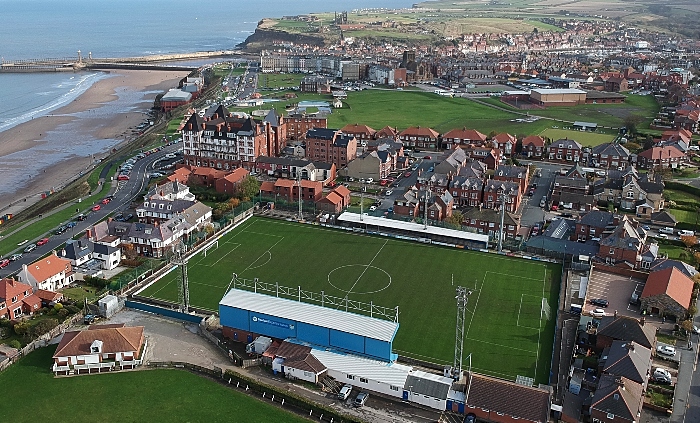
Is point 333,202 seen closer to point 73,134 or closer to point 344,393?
point 344,393

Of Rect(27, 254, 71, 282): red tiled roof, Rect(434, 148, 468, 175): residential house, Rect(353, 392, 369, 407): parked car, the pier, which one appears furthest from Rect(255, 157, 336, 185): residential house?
the pier

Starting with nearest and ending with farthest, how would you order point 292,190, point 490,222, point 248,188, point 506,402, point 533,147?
point 506,402, point 490,222, point 248,188, point 292,190, point 533,147

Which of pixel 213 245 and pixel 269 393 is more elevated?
pixel 213 245

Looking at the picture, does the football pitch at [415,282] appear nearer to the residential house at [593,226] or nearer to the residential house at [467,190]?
the residential house at [593,226]

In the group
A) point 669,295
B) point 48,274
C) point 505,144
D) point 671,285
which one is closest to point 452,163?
point 505,144

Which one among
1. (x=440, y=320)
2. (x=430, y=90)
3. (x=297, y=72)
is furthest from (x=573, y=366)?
(x=297, y=72)

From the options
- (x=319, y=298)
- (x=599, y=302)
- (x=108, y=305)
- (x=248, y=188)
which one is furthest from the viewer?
(x=248, y=188)

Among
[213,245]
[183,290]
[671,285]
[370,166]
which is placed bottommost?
[213,245]
